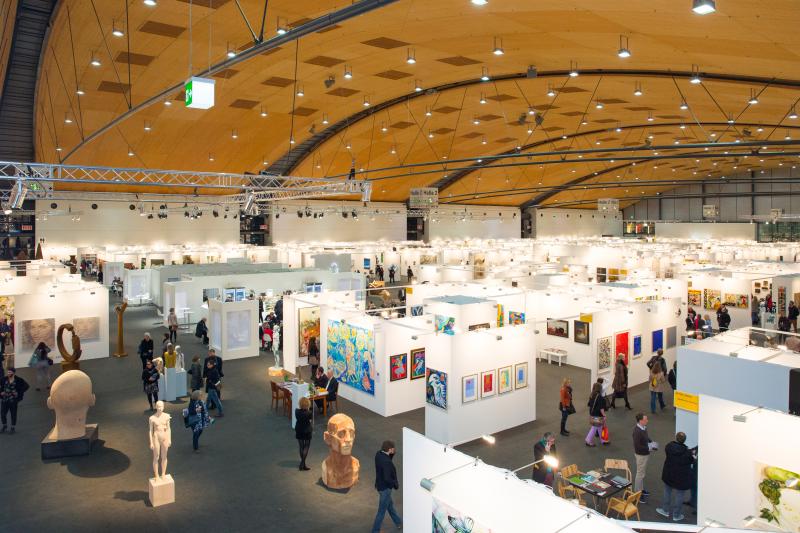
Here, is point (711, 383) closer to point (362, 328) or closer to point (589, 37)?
point (362, 328)

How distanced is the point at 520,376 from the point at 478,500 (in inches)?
232

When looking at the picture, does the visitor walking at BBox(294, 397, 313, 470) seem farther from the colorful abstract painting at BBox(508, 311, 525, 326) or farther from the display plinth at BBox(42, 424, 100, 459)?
the colorful abstract painting at BBox(508, 311, 525, 326)

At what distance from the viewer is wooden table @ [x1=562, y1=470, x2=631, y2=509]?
6668mm

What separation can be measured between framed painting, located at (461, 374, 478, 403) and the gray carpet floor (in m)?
0.74

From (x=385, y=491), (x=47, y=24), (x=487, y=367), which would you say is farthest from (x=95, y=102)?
(x=385, y=491)

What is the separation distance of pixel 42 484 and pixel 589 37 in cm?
1448

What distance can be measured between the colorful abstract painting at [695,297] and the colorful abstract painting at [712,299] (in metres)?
0.14

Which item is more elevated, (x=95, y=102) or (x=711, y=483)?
(x=95, y=102)

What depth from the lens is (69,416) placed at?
8.94m

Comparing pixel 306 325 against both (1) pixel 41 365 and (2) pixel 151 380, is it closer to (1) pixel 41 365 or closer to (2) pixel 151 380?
(2) pixel 151 380

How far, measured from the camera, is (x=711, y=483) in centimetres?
671

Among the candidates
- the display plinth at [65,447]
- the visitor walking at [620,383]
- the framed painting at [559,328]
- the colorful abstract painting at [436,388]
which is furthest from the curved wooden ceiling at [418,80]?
the display plinth at [65,447]

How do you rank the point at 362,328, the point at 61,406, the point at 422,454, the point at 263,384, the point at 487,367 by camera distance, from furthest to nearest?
the point at 263,384 < the point at 362,328 < the point at 487,367 < the point at 61,406 < the point at 422,454

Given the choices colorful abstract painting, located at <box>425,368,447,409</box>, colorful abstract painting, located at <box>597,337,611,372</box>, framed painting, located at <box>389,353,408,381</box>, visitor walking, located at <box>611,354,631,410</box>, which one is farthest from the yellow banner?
framed painting, located at <box>389,353,408,381</box>
